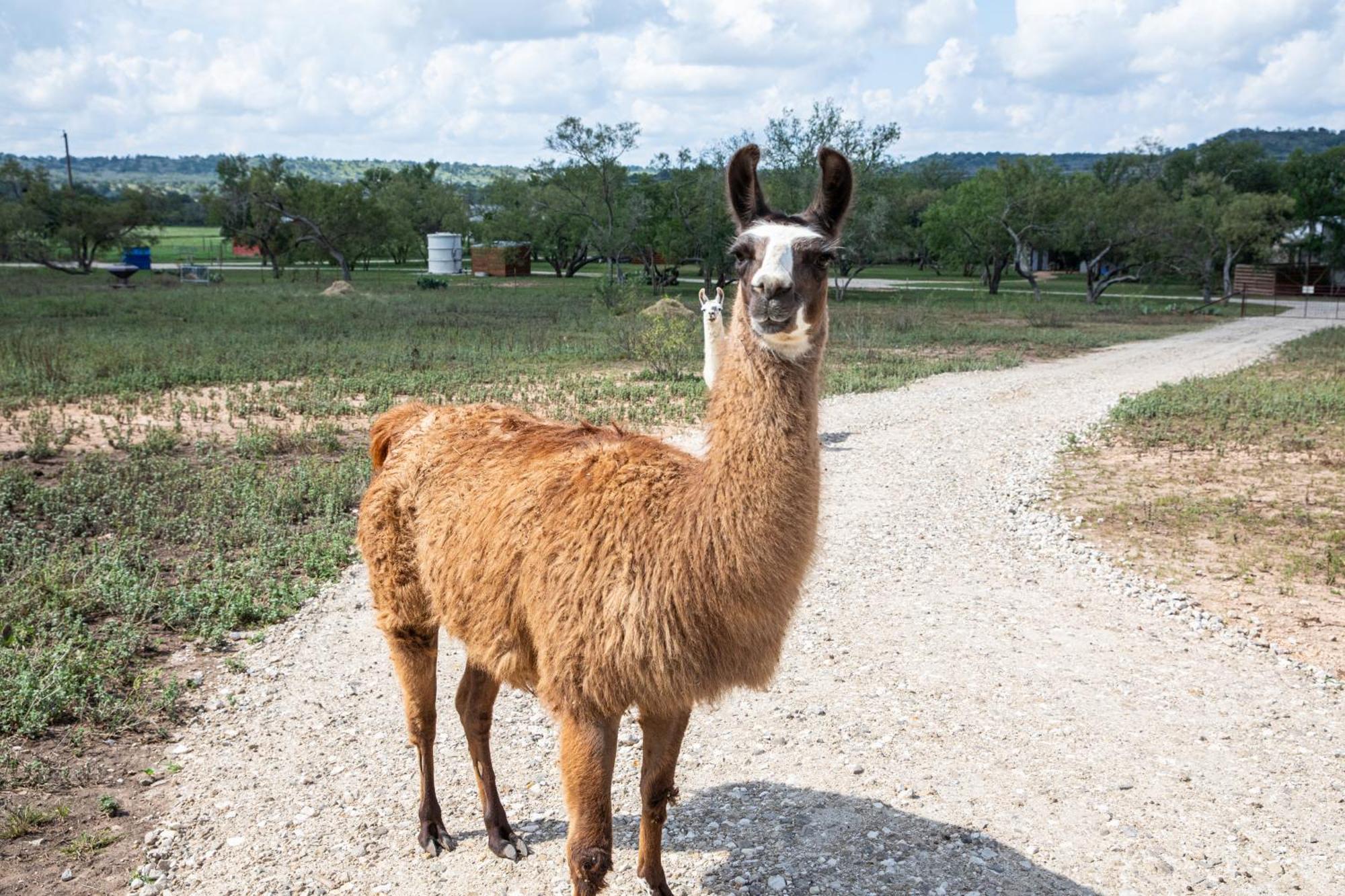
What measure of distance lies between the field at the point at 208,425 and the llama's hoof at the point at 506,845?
184cm

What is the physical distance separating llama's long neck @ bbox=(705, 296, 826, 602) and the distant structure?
5786 cm

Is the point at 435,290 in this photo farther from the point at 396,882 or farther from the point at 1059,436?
the point at 396,882

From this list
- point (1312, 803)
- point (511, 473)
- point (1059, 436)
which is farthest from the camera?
point (1059, 436)

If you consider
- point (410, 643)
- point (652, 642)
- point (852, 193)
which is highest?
point (852, 193)

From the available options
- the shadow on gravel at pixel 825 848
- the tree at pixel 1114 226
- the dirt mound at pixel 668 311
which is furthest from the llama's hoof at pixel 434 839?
the tree at pixel 1114 226

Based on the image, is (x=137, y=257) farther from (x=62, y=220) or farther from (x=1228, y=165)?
(x=1228, y=165)

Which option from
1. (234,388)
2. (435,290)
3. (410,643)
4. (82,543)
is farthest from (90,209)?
(410,643)

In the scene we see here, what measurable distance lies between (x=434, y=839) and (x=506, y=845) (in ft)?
1.12

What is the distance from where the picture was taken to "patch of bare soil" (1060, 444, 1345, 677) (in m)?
7.28

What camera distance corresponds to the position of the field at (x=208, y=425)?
18.6ft

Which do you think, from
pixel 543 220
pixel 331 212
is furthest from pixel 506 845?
pixel 543 220

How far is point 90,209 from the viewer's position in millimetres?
49062

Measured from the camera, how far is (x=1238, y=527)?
31.3 ft

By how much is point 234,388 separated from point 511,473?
46.5ft
